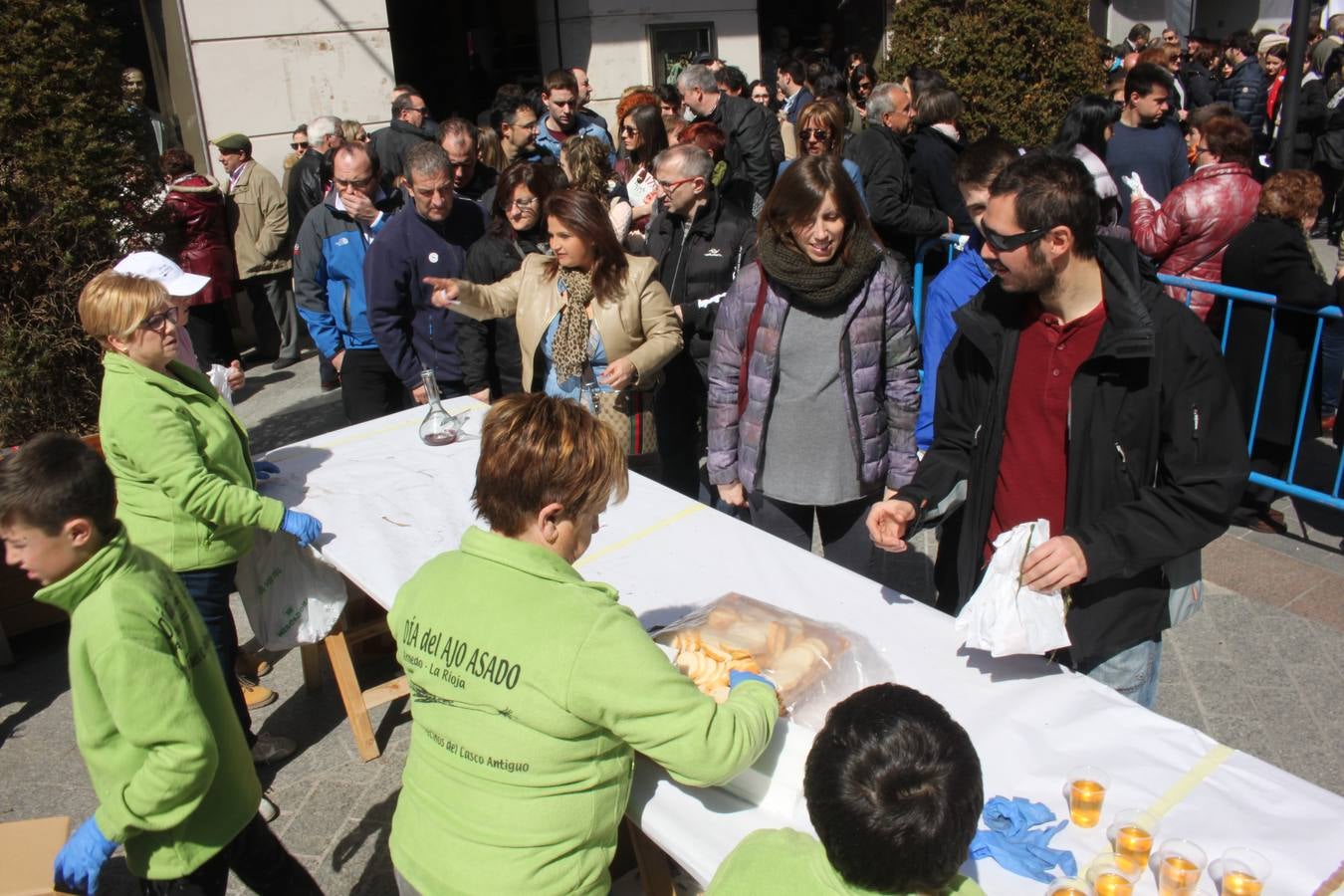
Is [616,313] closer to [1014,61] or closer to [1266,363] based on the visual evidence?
[1266,363]

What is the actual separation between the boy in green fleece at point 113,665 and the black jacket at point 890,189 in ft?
15.9

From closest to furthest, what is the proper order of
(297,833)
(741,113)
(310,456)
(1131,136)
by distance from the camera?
(297,833)
(310,456)
(1131,136)
(741,113)

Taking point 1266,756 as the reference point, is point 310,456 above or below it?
above

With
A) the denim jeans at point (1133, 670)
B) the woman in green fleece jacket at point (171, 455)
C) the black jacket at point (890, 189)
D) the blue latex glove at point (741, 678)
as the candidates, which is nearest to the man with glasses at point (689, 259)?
the black jacket at point (890, 189)

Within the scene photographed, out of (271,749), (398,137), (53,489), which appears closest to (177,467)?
(53,489)

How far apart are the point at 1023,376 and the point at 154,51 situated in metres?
9.44

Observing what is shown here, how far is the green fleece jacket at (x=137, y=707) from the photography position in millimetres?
2076

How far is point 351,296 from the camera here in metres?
5.14

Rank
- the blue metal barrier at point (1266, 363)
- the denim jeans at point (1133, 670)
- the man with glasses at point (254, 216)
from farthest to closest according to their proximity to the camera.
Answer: the man with glasses at point (254, 216) → the blue metal barrier at point (1266, 363) → the denim jeans at point (1133, 670)

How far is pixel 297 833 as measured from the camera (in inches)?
133

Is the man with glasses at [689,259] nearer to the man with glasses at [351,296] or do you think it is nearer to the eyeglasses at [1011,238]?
the man with glasses at [351,296]

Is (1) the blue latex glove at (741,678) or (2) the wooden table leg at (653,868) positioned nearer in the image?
(1) the blue latex glove at (741,678)

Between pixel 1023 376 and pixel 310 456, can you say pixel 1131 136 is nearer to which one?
pixel 1023 376

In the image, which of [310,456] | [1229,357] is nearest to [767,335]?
[310,456]
